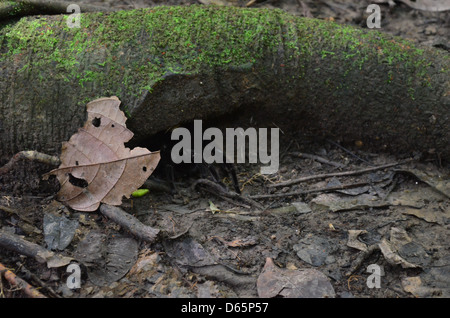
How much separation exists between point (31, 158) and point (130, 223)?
28.0 inches

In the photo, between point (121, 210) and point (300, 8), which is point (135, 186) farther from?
point (300, 8)

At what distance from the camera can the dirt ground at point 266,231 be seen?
2.24 m

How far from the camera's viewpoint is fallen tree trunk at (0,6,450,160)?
2.72 m

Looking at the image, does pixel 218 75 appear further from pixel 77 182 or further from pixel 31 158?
pixel 31 158

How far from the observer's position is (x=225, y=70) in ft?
9.20

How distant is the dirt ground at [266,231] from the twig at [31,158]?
6cm

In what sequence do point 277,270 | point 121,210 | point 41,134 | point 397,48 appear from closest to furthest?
point 277,270, point 121,210, point 41,134, point 397,48

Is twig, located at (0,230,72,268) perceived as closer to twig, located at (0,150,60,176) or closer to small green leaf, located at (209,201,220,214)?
twig, located at (0,150,60,176)

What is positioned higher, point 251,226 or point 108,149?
point 108,149

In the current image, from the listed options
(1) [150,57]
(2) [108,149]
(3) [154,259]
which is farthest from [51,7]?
(3) [154,259]

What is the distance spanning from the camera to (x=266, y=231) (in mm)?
2559

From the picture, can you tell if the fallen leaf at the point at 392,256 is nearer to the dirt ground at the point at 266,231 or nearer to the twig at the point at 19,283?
the dirt ground at the point at 266,231

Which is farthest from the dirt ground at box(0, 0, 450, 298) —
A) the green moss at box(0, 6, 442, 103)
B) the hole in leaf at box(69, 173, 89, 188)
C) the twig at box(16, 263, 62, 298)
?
the green moss at box(0, 6, 442, 103)
